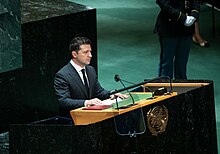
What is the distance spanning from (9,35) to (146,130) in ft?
5.73

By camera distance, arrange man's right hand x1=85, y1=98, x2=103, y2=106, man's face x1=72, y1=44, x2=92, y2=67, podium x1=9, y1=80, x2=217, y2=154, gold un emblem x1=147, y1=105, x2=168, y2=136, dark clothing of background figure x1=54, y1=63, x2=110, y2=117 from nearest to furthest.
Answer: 1. podium x1=9, y1=80, x2=217, y2=154
2. gold un emblem x1=147, y1=105, x2=168, y2=136
3. man's right hand x1=85, y1=98, x2=103, y2=106
4. dark clothing of background figure x1=54, y1=63, x2=110, y2=117
5. man's face x1=72, y1=44, x2=92, y2=67

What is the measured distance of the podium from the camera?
7.47 metres

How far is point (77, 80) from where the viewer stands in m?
8.80

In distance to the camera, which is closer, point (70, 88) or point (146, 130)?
point (146, 130)

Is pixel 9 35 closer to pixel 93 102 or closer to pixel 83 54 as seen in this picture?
pixel 83 54

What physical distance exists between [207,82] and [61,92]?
145 centimetres

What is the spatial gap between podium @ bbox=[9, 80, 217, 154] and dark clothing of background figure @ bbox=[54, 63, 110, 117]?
0.42 meters

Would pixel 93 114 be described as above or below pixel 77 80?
below

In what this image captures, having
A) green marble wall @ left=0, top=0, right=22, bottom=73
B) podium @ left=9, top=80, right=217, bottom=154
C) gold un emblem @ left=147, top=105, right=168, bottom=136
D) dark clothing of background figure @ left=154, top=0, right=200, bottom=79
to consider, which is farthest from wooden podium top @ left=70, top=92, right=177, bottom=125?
dark clothing of background figure @ left=154, top=0, right=200, bottom=79

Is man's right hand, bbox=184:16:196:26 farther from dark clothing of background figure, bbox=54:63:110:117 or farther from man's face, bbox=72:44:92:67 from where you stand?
man's face, bbox=72:44:92:67

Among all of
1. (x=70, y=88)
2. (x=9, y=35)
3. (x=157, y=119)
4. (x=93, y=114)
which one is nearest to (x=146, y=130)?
(x=157, y=119)

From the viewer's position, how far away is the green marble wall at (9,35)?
28.1 feet

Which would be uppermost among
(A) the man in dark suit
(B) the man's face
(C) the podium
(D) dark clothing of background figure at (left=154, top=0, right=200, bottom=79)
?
(D) dark clothing of background figure at (left=154, top=0, right=200, bottom=79)

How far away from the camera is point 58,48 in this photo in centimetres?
1012
